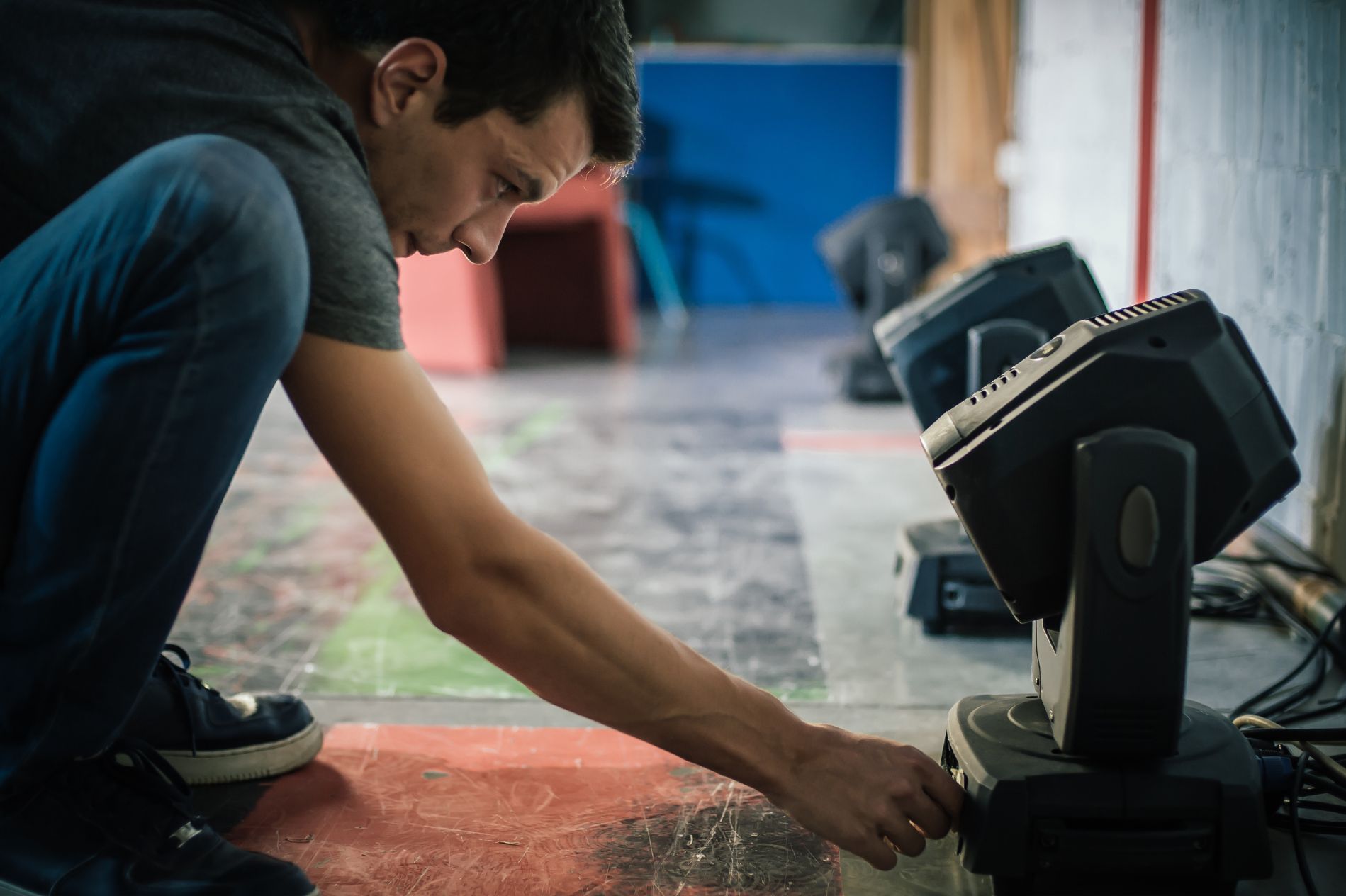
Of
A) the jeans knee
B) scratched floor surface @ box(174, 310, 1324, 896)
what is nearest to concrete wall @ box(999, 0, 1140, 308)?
scratched floor surface @ box(174, 310, 1324, 896)

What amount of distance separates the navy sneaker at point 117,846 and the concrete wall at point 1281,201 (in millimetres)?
1802

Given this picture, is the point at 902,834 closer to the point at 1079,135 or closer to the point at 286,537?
the point at 286,537

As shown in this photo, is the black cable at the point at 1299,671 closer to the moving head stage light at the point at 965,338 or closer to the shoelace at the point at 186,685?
the moving head stage light at the point at 965,338

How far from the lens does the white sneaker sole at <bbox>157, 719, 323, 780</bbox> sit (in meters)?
1.52

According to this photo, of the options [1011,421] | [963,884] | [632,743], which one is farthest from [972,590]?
[1011,421]

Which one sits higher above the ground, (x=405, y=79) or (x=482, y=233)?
(x=405, y=79)

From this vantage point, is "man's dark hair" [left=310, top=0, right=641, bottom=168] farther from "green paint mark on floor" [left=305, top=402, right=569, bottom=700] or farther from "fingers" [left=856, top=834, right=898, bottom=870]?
"green paint mark on floor" [left=305, top=402, right=569, bottom=700]

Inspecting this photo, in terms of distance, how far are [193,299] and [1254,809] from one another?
1025mm

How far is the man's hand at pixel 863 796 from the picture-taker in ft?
3.87

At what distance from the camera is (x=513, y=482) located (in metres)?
3.24

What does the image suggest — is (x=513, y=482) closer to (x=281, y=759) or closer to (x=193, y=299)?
(x=281, y=759)

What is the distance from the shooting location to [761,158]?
26.6ft

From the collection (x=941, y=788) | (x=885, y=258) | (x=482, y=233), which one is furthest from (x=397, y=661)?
(x=885, y=258)

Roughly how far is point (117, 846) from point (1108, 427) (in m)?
0.96
